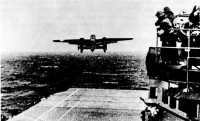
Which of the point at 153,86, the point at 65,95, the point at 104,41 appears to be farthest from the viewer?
the point at 104,41

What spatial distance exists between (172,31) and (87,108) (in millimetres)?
8918

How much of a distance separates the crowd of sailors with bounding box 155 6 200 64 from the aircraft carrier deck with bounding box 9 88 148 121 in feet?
17.7

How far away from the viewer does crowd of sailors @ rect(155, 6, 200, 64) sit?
10.9 meters

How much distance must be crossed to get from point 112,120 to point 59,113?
319 centimetres

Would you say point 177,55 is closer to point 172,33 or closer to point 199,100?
point 172,33

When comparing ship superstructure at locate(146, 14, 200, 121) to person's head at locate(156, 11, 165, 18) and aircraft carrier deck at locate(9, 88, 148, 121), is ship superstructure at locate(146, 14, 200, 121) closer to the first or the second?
person's head at locate(156, 11, 165, 18)

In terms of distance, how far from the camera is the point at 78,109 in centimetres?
1802

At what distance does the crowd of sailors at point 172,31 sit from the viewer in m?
10.9

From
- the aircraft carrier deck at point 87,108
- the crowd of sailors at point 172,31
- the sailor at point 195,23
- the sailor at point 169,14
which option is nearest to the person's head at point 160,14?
the crowd of sailors at point 172,31

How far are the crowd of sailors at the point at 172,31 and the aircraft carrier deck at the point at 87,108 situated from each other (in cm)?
541

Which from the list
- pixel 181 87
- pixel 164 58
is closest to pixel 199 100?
pixel 181 87

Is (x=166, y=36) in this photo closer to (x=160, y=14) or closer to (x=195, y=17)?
(x=160, y=14)

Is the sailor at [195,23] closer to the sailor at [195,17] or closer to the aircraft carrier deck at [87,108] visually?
the sailor at [195,17]

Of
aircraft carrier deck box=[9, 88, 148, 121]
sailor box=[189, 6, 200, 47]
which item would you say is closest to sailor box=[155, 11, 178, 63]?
sailor box=[189, 6, 200, 47]
